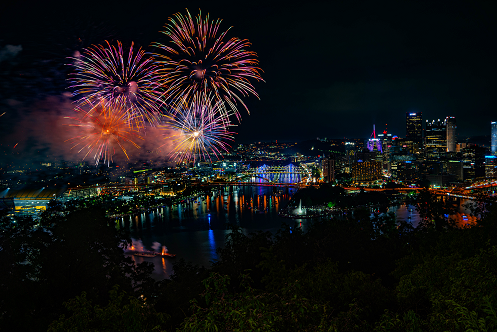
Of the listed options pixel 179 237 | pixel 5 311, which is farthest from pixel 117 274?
pixel 179 237

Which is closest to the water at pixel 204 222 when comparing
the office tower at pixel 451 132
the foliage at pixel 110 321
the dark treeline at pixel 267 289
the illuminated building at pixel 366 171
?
the dark treeline at pixel 267 289

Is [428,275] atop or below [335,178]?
atop

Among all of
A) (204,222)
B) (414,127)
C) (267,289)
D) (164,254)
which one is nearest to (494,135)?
(414,127)

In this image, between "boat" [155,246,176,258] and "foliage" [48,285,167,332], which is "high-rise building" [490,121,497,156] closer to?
"boat" [155,246,176,258]

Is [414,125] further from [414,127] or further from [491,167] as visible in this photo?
[491,167]

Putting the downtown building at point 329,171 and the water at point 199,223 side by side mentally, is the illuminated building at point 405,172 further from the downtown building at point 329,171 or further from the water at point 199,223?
the water at point 199,223

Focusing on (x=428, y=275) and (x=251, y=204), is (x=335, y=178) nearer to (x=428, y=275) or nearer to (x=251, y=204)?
(x=251, y=204)
